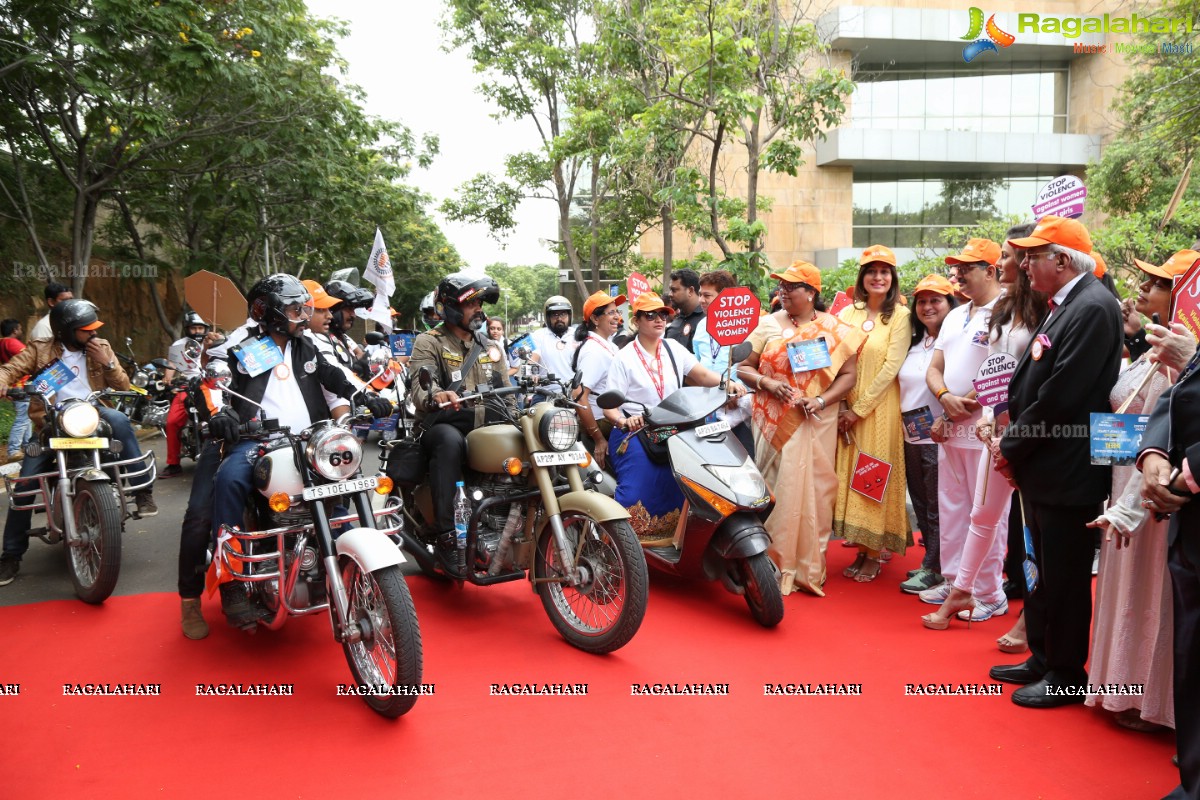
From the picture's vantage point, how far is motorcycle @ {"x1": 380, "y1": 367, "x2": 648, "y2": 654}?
3660 millimetres

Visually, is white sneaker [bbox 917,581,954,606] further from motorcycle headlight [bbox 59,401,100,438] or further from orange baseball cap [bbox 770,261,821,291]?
motorcycle headlight [bbox 59,401,100,438]

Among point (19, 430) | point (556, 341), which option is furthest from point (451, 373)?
point (19, 430)

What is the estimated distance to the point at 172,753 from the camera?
3.01 metres

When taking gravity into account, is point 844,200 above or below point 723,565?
above

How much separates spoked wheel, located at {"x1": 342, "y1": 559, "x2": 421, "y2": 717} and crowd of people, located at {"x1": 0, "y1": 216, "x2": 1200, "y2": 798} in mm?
800

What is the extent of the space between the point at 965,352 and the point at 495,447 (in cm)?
252

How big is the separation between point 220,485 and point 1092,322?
12.0ft

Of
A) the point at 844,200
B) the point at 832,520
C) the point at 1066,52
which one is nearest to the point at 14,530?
the point at 832,520

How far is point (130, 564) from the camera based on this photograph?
5.41m

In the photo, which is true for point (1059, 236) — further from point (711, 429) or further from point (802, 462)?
point (802, 462)

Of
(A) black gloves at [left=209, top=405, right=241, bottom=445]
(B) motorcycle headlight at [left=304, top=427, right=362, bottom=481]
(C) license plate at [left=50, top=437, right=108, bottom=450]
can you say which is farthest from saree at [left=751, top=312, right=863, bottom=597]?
(C) license plate at [left=50, top=437, right=108, bottom=450]

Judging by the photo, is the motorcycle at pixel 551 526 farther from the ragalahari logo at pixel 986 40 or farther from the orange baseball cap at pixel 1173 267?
the ragalahari logo at pixel 986 40

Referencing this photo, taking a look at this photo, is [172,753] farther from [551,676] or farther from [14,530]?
[14,530]

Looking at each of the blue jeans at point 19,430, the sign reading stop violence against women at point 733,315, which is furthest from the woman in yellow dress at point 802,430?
the blue jeans at point 19,430
